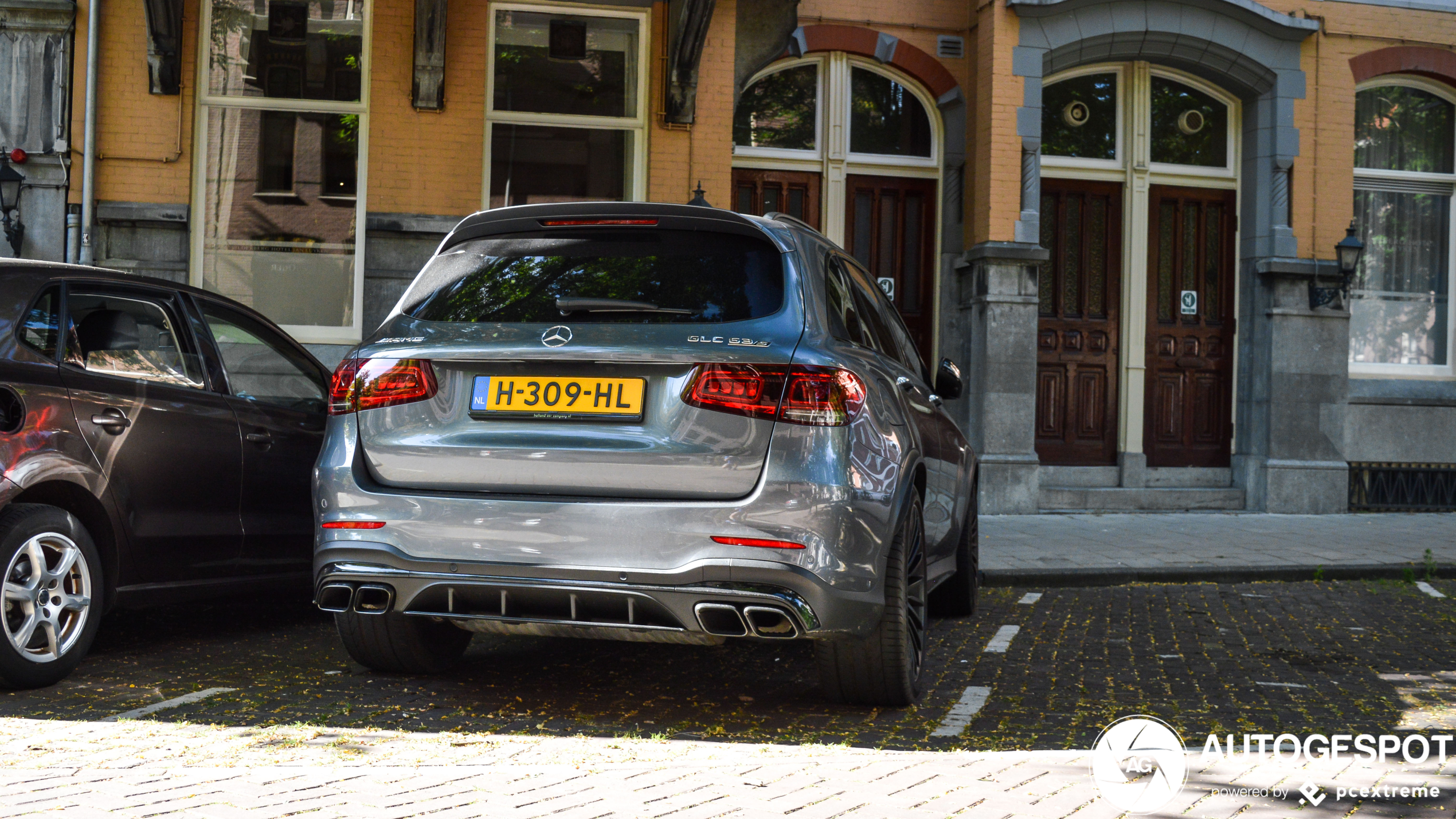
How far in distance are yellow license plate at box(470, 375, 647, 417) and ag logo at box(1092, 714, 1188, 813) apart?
1.78 meters

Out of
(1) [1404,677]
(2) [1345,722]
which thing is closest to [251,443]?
(2) [1345,722]

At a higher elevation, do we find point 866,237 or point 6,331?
point 866,237

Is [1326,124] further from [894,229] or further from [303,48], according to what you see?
[303,48]

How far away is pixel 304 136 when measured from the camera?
1187 centimetres

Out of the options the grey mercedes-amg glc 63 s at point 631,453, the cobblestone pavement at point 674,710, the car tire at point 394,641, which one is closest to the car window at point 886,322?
the grey mercedes-amg glc 63 s at point 631,453

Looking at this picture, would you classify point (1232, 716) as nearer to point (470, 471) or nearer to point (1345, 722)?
point (1345, 722)

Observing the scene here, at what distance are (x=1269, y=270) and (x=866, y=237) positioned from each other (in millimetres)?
3993

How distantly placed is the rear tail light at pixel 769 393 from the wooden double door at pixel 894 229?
9.49 meters

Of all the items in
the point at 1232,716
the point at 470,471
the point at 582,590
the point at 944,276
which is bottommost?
the point at 1232,716

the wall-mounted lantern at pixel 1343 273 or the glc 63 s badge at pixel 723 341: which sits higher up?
the wall-mounted lantern at pixel 1343 273

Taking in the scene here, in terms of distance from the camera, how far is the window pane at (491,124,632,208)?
1219cm

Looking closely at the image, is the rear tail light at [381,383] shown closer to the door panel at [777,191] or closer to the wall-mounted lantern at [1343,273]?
the door panel at [777,191]

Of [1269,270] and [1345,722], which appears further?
[1269,270]

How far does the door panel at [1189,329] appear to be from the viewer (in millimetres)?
14062
